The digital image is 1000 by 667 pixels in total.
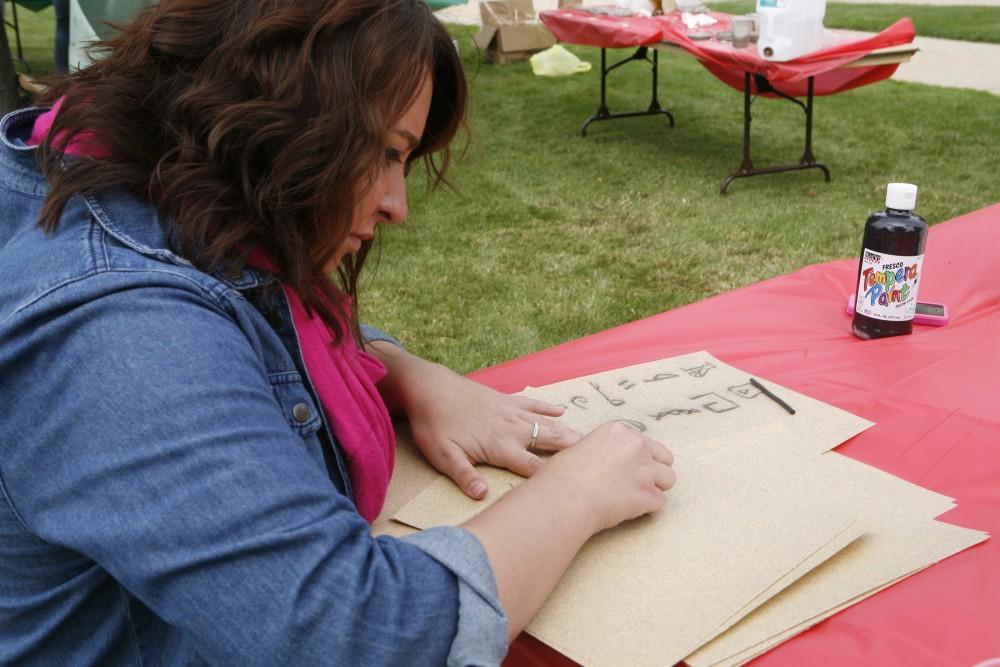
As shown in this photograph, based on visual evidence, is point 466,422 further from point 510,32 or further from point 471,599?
point 510,32

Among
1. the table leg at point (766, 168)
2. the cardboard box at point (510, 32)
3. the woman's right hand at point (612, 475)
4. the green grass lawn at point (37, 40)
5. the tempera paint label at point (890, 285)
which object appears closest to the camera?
the woman's right hand at point (612, 475)

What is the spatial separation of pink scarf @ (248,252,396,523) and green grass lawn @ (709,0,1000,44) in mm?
7861

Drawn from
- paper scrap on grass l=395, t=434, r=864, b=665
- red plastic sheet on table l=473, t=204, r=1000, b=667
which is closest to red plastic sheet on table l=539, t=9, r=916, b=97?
red plastic sheet on table l=473, t=204, r=1000, b=667

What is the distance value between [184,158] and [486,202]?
3.82 m

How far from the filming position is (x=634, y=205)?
4496 millimetres

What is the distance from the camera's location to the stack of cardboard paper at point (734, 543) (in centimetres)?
82

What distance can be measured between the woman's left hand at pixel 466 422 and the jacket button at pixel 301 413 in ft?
0.80

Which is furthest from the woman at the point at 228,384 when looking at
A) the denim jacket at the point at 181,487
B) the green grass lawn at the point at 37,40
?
the green grass lawn at the point at 37,40

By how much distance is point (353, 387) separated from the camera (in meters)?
0.96

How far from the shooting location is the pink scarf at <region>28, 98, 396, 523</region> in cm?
89

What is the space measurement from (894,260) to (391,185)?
83 centimetres

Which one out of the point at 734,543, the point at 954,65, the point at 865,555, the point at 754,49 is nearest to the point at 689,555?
the point at 734,543

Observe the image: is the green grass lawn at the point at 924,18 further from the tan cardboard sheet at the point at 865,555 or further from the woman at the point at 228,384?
the woman at the point at 228,384

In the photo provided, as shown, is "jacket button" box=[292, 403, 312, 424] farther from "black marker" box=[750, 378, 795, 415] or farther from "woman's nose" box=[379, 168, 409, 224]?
"black marker" box=[750, 378, 795, 415]
